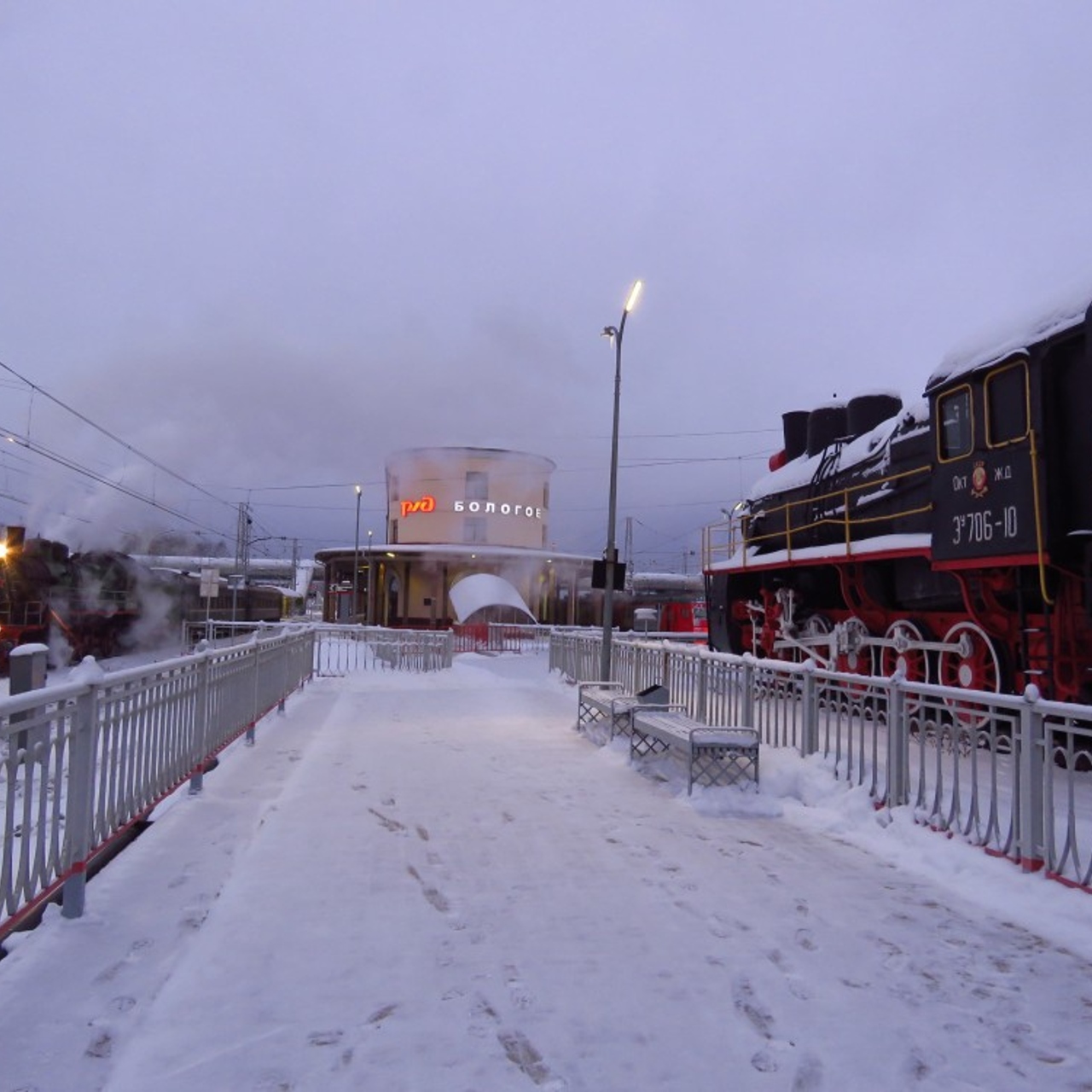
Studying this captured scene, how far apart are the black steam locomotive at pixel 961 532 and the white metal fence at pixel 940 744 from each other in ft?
3.59

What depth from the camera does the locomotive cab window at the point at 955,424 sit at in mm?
8766

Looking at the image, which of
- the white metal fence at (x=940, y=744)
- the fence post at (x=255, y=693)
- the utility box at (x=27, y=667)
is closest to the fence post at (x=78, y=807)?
the utility box at (x=27, y=667)

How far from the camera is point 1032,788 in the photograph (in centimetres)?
483

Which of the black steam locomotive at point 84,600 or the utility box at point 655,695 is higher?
the black steam locomotive at point 84,600

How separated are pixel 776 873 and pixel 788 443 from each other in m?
13.1

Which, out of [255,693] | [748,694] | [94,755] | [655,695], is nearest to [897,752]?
[748,694]

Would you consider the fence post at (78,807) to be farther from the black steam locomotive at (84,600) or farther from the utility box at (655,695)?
the black steam locomotive at (84,600)

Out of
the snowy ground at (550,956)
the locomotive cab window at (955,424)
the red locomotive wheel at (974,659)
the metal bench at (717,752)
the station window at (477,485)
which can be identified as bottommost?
the snowy ground at (550,956)

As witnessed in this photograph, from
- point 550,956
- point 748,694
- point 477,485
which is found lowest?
point 550,956

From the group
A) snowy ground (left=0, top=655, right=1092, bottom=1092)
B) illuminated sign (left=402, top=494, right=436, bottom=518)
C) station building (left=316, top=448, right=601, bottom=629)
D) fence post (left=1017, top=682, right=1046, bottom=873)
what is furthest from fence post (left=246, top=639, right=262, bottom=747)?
illuminated sign (left=402, top=494, right=436, bottom=518)

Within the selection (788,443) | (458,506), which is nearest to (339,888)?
(788,443)

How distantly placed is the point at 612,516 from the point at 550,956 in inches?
411

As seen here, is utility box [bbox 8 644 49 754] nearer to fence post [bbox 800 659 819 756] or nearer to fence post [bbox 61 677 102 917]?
fence post [bbox 61 677 102 917]

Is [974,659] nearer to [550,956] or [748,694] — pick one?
[748,694]
